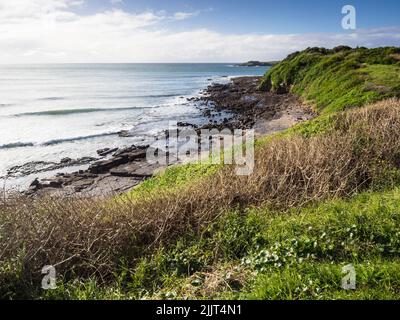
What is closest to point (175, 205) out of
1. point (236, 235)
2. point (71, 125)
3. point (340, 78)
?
point (236, 235)

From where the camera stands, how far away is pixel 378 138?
1036cm

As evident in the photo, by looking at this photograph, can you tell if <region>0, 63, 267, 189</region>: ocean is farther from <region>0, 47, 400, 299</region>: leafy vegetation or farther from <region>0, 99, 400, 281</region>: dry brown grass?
<region>0, 47, 400, 299</region>: leafy vegetation

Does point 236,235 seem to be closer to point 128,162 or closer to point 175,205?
point 175,205

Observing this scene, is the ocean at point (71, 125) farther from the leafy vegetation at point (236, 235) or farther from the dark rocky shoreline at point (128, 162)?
the leafy vegetation at point (236, 235)

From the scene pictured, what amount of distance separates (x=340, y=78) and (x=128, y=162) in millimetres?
19289

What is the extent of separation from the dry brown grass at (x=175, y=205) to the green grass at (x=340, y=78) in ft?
38.7

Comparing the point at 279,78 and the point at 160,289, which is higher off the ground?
the point at 279,78

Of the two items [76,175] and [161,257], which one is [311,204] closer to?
[161,257]

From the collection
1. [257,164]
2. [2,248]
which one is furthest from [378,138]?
[2,248]

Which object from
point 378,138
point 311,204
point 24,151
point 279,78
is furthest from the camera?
point 279,78

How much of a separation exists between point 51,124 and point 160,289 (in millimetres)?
30990

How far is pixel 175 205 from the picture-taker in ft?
24.8

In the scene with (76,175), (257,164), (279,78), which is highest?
(279,78)

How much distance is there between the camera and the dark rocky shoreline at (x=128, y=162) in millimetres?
16453
